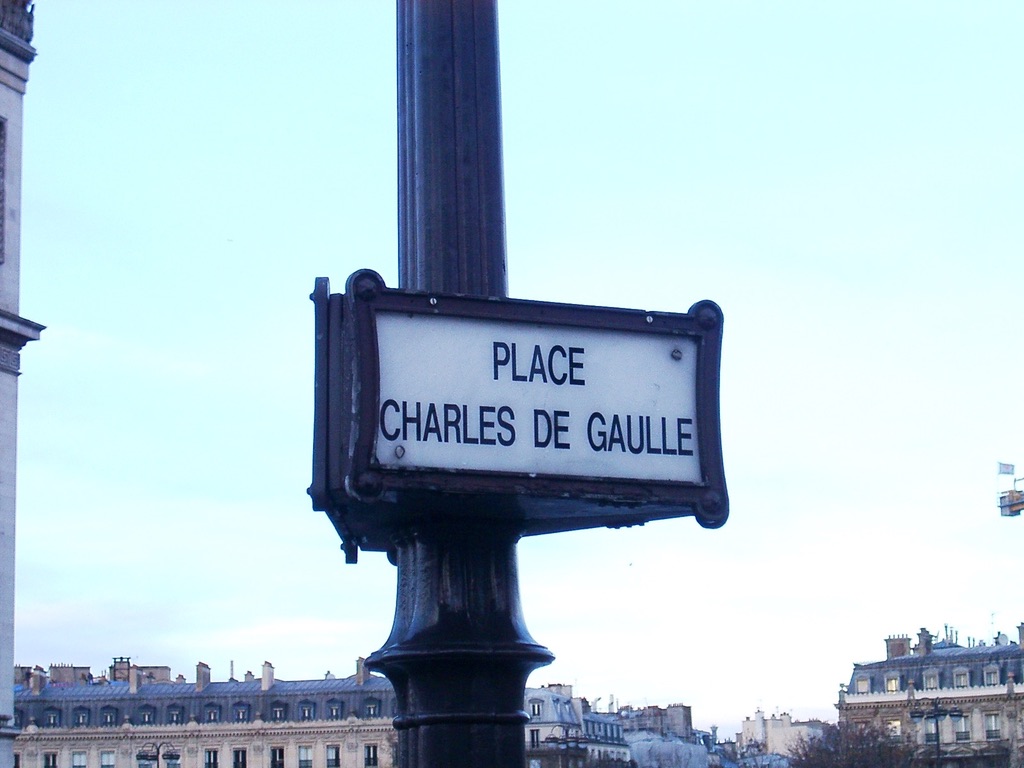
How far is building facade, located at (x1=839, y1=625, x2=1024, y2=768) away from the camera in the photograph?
80.4m

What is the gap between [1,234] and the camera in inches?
1647

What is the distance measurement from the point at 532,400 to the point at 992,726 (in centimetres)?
8277

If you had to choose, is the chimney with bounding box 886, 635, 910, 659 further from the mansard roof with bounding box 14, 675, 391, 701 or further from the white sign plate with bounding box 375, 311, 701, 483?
the white sign plate with bounding box 375, 311, 701, 483

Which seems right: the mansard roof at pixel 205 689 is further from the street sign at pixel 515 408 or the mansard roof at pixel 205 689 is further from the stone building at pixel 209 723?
the street sign at pixel 515 408

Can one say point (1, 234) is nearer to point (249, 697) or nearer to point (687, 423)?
point (687, 423)

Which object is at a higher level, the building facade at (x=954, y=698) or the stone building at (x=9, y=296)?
the stone building at (x=9, y=296)

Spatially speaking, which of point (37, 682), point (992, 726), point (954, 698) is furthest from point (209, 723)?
point (992, 726)

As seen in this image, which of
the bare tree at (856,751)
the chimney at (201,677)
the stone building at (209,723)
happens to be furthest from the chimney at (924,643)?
the chimney at (201,677)

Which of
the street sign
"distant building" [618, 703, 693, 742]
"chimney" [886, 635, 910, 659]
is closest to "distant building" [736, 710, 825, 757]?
"distant building" [618, 703, 693, 742]

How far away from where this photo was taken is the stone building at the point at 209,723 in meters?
83.0

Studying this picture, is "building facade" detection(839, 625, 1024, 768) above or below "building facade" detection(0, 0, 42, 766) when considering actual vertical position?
below

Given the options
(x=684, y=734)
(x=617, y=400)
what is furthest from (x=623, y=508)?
(x=684, y=734)

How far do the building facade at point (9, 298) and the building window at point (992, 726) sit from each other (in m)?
53.6

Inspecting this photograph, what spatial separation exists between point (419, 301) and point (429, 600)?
22.5 inches
